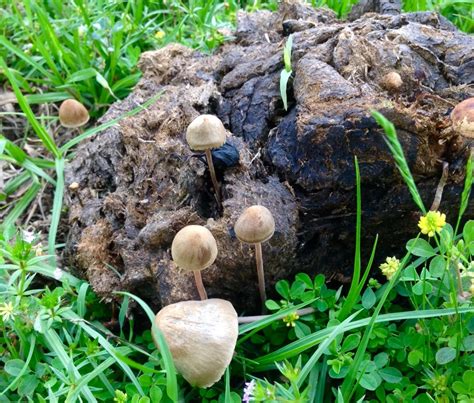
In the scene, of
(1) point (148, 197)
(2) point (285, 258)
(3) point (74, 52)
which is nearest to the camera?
(2) point (285, 258)

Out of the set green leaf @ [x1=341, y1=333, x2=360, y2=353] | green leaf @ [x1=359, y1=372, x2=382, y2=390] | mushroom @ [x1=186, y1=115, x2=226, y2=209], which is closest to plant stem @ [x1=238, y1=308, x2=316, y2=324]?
green leaf @ [x1=341, y1=333, x2=360, y2=353]

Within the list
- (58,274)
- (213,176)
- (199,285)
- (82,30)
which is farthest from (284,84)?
(82,30)

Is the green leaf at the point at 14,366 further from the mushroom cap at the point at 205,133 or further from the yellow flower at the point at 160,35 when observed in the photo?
the yellow flower at the point at 160,35

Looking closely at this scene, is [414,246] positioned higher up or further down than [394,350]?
Result: higher up

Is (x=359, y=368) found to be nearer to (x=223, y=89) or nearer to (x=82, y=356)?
(x=82, y=356)

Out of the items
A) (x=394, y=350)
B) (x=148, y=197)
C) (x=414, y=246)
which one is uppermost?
(x=414, y=246)

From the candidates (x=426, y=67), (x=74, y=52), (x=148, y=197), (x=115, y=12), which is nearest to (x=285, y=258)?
(x=148, y=197)

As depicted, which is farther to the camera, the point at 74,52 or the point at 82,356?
the point at 74,52
